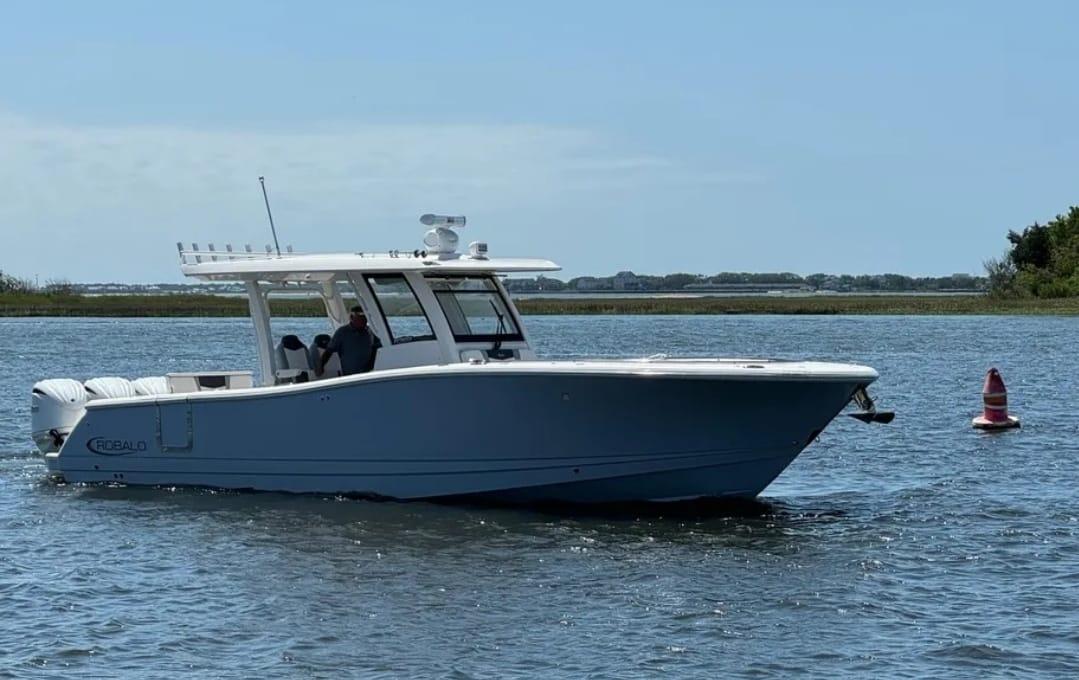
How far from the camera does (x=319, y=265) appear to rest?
1792cm

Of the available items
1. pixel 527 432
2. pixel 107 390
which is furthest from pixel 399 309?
pixel 107 390

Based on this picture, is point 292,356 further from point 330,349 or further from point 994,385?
point 994,385

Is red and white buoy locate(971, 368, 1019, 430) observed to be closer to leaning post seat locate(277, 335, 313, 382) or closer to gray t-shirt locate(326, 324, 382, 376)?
gray t-shirt locate(326, 324, 382, 376)

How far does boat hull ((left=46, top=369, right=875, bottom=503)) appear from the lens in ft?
51.9

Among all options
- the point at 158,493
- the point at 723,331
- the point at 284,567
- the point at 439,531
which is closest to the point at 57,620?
the point at 284,567

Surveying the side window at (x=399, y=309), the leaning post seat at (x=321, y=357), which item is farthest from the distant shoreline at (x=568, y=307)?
the side window at (x=399, y=309)

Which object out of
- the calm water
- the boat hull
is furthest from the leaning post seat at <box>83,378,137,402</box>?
the boat hull

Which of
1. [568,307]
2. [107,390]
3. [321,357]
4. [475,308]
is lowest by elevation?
[107,390]

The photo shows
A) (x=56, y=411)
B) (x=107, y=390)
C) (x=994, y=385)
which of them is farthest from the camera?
(x=994, y=385)

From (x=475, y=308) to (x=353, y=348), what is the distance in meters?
1.37

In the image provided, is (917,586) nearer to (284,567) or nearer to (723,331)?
(284,567)

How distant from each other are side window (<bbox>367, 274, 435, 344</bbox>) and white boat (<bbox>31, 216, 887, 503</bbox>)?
0.02 m

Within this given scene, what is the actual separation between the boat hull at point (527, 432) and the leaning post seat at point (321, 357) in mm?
939

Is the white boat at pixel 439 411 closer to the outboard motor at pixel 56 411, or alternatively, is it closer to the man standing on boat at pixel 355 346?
the outboard motor at pixel 56 411
